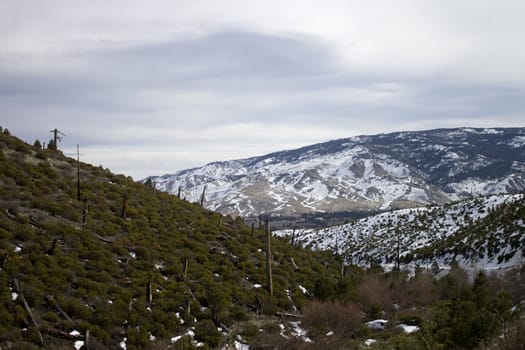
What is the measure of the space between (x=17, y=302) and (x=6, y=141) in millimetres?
18277

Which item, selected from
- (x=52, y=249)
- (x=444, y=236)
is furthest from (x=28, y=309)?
(x=444, y=236)

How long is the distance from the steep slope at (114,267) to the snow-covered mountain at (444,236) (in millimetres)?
14449

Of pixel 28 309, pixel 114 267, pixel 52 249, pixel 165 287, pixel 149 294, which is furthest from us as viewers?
pixel 165 287

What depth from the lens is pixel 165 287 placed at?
20594 millimetres

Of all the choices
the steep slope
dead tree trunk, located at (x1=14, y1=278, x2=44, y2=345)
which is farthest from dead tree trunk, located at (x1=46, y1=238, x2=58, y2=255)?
dead tree trunk, located at (x1=14, y1=278, x2=44, y2=345)

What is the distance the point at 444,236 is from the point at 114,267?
5846cm

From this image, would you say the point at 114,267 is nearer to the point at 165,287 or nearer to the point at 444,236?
the point at 165,287

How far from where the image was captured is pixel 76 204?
2448 centimetres

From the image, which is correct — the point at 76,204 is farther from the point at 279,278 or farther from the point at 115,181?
the point at 279,278

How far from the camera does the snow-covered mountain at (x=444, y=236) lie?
149 feet

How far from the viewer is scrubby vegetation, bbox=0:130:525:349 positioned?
1400 cm

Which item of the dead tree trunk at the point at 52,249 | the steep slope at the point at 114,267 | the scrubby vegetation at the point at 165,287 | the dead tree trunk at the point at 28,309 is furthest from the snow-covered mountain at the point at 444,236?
the dead tree trunk at the point at 28,309

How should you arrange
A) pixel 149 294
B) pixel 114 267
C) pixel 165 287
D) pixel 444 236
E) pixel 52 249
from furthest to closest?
pixel 444 236 → pixel 165 287 → pixel 114 267 → pixel 149 294 → pixel 52 249

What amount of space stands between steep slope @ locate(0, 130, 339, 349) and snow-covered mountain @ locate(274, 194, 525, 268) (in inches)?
569
